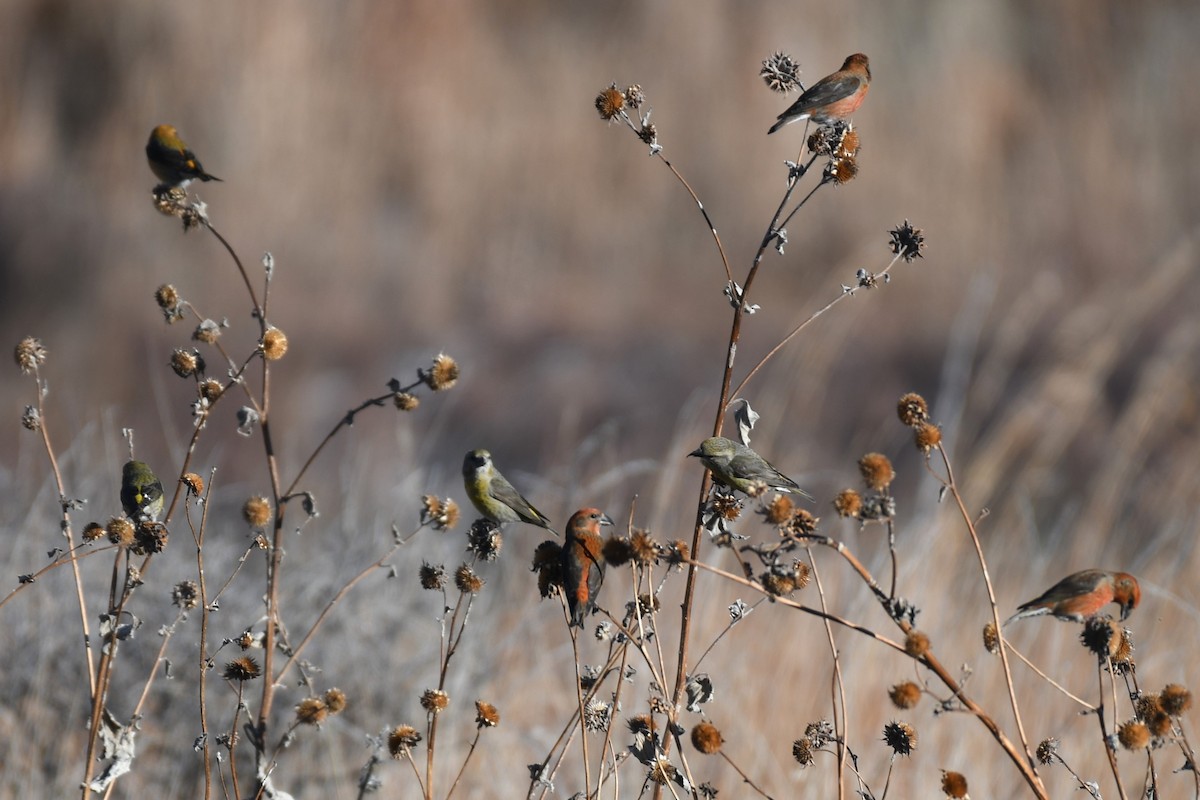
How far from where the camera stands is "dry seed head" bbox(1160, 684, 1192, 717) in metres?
1.78

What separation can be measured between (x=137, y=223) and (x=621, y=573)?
364 inches

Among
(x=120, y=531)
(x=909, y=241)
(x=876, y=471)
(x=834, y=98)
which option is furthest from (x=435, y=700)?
(x=834, y=98)

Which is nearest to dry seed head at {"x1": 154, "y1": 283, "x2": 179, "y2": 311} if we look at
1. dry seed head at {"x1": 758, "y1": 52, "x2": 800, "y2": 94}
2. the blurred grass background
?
dry seed head at {"x1": 758, "y1": 52, "x2": 800, "y2": 94}

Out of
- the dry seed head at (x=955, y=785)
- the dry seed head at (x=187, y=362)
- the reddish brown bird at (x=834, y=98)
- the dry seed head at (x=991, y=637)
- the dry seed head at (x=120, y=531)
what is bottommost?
the dry seed head at (x=955, y=785)

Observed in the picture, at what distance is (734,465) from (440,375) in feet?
1.55

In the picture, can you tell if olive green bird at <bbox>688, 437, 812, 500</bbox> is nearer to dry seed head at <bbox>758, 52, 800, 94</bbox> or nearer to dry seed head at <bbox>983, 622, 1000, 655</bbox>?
dry seed head at <bbox>983, 622, 1000, 655</bbox>

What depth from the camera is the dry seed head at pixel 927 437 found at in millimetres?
1876

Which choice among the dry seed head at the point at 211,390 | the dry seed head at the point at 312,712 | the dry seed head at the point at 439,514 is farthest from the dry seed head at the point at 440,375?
the dry seed head at the point at 312,712

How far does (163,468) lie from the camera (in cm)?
916

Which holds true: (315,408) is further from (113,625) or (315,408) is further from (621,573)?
(113,625)

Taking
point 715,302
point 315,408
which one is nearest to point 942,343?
point 715,302

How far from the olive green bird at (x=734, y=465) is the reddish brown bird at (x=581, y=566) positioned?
0.64ft

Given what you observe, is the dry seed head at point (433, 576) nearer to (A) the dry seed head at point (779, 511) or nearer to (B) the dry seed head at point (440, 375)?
(B) the dry seed head at point (440, 375)

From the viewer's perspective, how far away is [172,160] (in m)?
2.45
